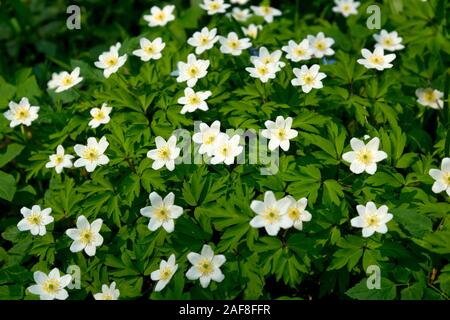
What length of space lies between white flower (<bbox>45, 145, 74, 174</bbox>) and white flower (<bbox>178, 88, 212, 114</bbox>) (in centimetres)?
83

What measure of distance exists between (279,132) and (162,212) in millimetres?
882

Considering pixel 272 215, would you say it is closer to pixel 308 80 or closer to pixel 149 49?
pixel 308 80

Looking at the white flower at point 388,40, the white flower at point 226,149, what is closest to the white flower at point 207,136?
the white flower at point 226,149

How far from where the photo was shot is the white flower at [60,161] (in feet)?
12.1

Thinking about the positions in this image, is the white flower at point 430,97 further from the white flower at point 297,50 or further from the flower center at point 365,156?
the flower center at point 365,156

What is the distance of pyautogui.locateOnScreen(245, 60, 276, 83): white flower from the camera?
3.71 meters

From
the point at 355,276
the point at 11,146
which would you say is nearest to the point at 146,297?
the point at 355,276

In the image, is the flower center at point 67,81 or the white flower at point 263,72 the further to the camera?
the flower center at point 67,81

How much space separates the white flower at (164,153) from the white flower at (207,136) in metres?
0.14

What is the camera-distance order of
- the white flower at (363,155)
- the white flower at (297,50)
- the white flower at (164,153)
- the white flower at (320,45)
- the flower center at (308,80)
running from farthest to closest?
the white flower at (320,45) < the white flower at (297,50) < the flower center at (308,80) < the white flower at (164,153) < the white flower at (363,155)

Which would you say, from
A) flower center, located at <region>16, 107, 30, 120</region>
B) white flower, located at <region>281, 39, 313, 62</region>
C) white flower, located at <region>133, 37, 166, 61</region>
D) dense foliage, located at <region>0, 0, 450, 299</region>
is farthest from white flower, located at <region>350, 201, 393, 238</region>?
flower center, located at <region>16, 107, 30, 120</region>

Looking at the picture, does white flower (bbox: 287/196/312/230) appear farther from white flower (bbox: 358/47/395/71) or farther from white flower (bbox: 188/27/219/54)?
white flower (bbox: 188/27/219/54)

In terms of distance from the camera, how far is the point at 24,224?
3.49m

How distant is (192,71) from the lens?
12.4 feet
